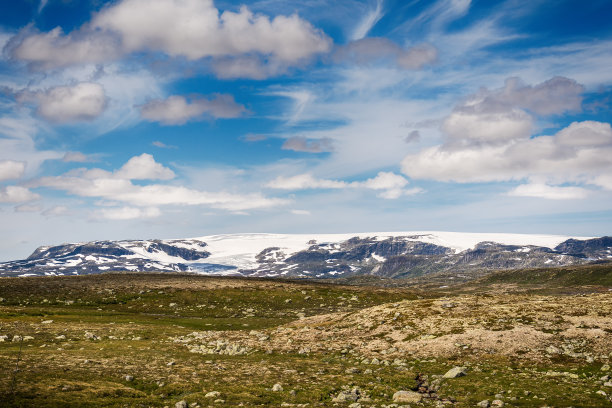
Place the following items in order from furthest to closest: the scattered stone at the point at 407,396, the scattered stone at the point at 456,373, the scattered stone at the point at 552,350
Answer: the scattered stone at the point at 552,350 → the scattered stone at the point at 456,373 → the scattered stone at the point at 407,396

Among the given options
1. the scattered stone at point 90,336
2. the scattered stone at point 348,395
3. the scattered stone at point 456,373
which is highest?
the scattered stone at point 348,395

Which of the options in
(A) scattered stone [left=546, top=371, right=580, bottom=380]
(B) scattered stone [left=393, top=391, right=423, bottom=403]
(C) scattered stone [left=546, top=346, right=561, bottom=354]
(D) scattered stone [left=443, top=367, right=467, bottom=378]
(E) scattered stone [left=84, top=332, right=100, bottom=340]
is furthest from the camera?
(E) scattered stone [left=84, top=332, right=100, bottom=340]

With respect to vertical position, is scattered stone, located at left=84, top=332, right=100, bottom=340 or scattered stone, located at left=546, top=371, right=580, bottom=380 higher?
scattered stone, located at left=546, top=371, right=580, bottom=380

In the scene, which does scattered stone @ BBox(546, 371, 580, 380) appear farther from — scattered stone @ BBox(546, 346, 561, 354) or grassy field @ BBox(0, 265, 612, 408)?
scattered stone @ BBox(546, 346, 561, 354)

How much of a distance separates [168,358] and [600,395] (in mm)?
33456

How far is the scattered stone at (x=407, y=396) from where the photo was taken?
81.1ft

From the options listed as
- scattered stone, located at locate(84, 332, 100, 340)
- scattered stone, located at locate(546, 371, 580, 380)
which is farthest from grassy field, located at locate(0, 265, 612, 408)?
scattered stone, located at locate(84, 332, 100, 340)

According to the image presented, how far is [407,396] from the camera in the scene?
25469mm

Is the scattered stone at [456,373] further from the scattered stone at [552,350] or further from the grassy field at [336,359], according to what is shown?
the scattered stone at [552,350]

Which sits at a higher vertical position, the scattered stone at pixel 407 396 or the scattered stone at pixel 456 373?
the scattered stone at pixel 407 396

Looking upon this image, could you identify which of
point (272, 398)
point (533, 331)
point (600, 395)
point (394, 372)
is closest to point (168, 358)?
point (272, 398)

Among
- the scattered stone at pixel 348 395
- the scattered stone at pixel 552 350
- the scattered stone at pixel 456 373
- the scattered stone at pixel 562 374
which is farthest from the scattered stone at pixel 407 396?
Answer: the scattered stone at pixel 552 350

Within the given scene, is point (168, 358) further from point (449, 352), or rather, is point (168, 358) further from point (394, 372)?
point (449, 352)

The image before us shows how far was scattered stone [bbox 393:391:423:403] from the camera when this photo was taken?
24.7 m
